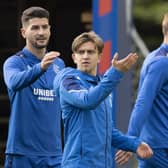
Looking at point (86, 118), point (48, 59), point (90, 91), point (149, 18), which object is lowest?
point (149, 18)

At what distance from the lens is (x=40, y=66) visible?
6938 mm

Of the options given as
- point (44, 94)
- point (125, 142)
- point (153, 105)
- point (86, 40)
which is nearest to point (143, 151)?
point (125, 142)

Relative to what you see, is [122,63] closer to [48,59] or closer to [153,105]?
[48,59]

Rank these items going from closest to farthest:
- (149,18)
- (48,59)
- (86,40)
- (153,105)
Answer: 1. (86,40)
2. (48,59)
3. (153,105)
4. (149,18)

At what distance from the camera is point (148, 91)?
7.19 m

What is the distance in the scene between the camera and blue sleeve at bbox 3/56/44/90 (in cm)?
698

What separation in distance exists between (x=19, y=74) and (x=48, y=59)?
0.34m

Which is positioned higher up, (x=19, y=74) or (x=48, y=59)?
(x=48, y=59)

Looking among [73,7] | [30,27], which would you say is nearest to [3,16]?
[73,7]

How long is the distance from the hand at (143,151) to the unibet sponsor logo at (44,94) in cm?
94

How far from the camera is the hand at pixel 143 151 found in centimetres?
676

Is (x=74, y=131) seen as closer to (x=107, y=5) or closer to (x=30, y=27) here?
(x=30, y=27)

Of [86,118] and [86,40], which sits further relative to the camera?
[86,40]

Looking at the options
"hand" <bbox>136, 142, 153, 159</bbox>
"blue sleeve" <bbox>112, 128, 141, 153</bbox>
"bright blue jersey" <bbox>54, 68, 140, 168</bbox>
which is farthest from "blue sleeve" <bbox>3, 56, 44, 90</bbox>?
"hand" <bbox>136, 142, 153, 159</bbox>
